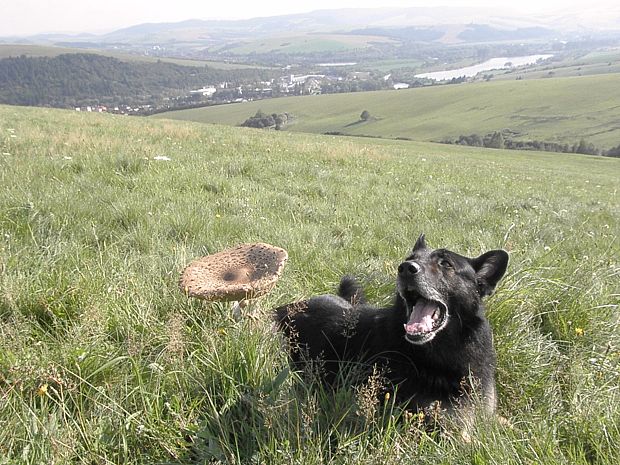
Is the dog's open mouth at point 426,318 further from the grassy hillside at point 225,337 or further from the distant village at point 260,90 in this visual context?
the distant village at point 260,90

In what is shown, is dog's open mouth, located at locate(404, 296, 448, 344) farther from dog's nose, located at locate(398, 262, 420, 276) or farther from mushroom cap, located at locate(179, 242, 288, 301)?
mushroom cap, located at locate(179, 242, 288, 301)

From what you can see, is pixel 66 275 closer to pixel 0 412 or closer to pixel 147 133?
pixel 0 412

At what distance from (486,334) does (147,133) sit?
1300 centimetres

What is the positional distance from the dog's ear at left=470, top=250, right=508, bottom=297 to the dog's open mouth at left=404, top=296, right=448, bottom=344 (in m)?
0.44

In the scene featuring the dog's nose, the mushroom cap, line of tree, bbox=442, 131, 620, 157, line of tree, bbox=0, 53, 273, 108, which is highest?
the dog's nose

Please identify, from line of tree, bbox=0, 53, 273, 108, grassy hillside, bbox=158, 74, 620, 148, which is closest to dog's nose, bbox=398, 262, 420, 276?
grassy hillside, bbox=158, 74, 620, 148

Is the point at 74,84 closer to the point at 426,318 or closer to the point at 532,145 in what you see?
the point at 532,145

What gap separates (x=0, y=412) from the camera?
2.38 m

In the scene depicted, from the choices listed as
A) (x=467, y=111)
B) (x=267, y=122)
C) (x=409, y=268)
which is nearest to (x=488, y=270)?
(x=409, y=268)

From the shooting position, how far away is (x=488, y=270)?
3516mm

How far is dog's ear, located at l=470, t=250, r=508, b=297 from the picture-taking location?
11.4 ft

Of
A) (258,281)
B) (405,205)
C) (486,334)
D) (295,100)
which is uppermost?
(258,281)

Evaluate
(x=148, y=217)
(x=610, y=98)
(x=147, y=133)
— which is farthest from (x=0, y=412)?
(x=610, y=98)

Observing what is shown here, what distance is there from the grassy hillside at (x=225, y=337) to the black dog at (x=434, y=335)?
30cm
